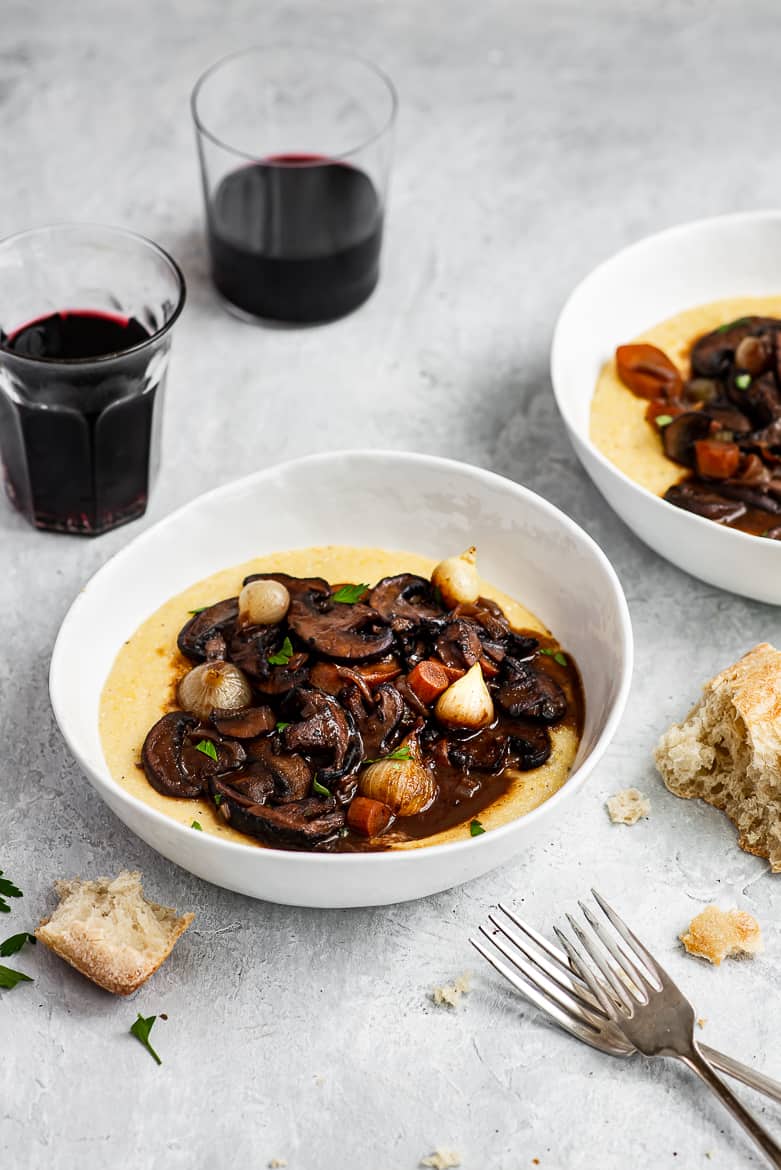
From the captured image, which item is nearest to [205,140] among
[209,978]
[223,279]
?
[223,279]

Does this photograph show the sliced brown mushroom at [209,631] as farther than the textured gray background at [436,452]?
Yes

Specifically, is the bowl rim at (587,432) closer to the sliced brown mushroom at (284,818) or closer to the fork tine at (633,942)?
the fork tine at (633,942)

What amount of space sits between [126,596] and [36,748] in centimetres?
49

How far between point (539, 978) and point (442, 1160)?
18.3 inches

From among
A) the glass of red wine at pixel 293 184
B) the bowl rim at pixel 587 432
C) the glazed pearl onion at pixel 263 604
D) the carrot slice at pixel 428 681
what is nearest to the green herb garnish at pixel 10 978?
the glazed pearl onion at pixel 263 604

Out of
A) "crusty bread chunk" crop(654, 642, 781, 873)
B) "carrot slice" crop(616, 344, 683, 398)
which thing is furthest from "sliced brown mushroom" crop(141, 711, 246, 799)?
"carrot slice" crop(616, 344, 683, 398)

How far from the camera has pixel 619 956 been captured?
3197mm

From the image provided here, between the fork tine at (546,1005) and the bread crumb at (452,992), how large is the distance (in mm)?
97

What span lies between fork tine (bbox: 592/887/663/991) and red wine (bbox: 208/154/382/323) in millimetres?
2656


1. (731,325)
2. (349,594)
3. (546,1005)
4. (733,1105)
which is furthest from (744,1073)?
(731,325)

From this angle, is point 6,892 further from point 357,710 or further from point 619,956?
A: point 619,956

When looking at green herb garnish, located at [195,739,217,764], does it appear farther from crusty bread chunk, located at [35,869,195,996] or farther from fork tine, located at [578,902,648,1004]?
fork tine, located at [578,902,648,1004]

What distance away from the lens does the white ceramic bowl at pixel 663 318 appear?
4027mm

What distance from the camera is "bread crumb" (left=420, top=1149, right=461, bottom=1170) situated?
9.66 ft
